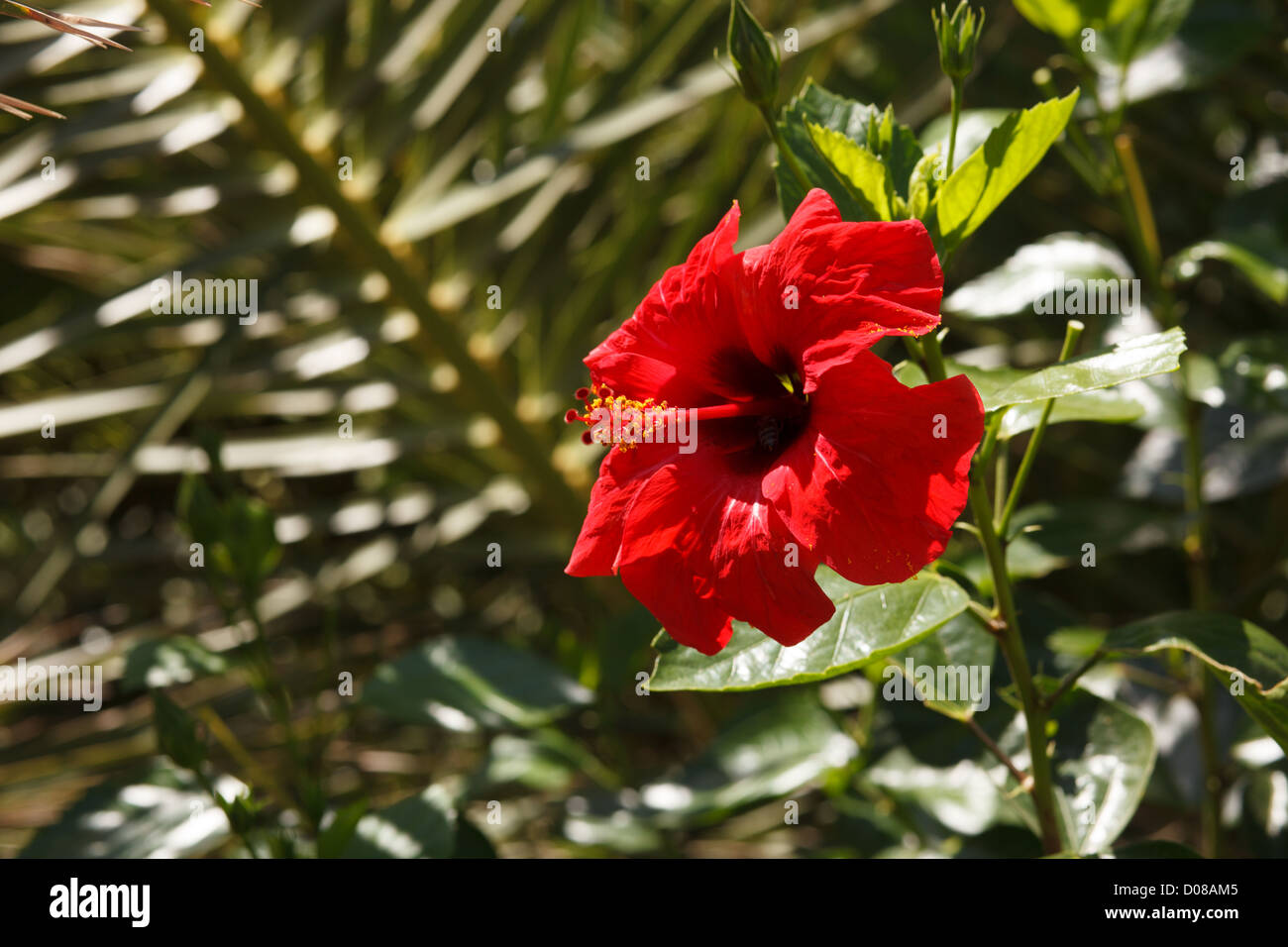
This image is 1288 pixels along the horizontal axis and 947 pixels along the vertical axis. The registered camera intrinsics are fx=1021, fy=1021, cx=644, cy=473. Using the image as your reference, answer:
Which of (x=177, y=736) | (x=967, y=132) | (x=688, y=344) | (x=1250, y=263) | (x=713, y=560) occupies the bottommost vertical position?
(x=177, y=736)

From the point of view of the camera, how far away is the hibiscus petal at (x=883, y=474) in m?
0.50

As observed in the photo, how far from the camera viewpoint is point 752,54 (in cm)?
60

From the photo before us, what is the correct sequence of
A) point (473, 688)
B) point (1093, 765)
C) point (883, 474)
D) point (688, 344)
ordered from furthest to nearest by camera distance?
1. point (473, 688)
2. point (1093, 765)
3. point (688, 344)
4. point (883, 474)

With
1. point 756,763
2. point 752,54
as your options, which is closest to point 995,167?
point 752,54

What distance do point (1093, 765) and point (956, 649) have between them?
0.12 meters

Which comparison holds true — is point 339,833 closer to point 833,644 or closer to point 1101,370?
point 833,644

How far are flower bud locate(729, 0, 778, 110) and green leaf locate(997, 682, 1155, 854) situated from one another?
1.43ft

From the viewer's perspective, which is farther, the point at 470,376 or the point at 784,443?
the point at 470,376

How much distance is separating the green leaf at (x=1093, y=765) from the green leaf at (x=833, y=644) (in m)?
0.15

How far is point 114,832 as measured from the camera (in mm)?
891

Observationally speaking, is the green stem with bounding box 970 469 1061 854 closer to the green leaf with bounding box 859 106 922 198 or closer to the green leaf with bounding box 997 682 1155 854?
the green leaf with bounding box 997 682 1155 854

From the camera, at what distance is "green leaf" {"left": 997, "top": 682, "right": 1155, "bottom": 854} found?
69 centimetres
